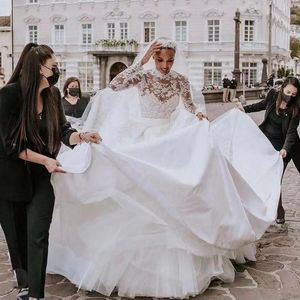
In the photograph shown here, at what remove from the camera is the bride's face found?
5.86 metres

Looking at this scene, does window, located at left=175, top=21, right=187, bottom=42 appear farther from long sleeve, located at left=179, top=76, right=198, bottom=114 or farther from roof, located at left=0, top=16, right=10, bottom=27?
long sleeve, located at left=179, top=76, right=198, bottom=114

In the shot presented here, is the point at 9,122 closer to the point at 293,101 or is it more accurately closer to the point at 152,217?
the point at 152,217

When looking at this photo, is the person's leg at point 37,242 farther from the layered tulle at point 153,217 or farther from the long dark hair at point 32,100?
the layered tulle at point 153,217

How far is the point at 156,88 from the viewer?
19.6ft

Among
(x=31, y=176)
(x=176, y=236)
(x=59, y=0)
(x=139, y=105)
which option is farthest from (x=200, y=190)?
(x=59, y=0)

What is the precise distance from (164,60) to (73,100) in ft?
11.5

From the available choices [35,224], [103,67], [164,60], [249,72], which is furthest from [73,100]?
[103,67]

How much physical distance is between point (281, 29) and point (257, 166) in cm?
5657

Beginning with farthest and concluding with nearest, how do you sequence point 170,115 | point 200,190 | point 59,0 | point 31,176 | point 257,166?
point 59,0 → point 257,166 → point 170,115 → point 200,190 → point 31,176

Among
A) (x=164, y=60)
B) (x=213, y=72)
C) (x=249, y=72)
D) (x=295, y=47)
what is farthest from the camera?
(x=295, y=47)

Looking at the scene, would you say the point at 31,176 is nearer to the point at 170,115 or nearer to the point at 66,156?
the point at 66,156

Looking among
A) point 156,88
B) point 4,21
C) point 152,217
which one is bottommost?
point 152,217

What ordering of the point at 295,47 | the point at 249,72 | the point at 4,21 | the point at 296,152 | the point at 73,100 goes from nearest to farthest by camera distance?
the point at 296,152
the point at 73,100
the point at 249,72
the point at 4,21
the point at 295,47

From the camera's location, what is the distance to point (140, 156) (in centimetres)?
478
